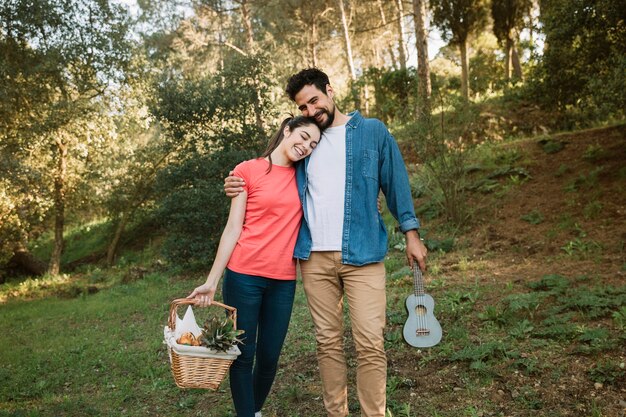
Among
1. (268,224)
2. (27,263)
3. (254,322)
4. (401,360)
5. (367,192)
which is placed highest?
(367,192)

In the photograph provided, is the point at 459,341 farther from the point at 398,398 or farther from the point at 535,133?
the point at 535,133

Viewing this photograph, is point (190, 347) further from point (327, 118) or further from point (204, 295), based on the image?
point (327, 118)

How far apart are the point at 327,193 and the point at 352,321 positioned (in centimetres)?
71

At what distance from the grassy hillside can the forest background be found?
0.03 metres

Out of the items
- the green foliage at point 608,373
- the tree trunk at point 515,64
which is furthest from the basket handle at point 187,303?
the tree trunk at point 515,64

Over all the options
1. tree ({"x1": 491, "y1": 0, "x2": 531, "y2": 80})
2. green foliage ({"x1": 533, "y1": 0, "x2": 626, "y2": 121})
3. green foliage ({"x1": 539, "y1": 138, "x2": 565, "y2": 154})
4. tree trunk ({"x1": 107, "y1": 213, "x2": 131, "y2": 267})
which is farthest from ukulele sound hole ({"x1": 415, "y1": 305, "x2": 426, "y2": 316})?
tree ({"x1": 491, "y1": 0, "x2": 531, "y2": 80})

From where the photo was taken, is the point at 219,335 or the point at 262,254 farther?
the point at 262,254

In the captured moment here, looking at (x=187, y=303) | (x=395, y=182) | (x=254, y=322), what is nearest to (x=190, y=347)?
(x=187, y=303)

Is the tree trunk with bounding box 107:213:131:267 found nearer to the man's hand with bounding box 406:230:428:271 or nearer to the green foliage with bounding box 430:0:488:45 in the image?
the green foliage with bounding box 430:0:488:45

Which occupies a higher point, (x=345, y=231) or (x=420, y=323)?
(x=345, y=231)

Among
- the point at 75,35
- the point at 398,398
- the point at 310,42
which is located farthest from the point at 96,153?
the point at 398,398

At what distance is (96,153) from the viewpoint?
1327 centimetres

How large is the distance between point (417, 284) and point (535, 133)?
33.3 ft

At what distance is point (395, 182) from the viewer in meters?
3.02
